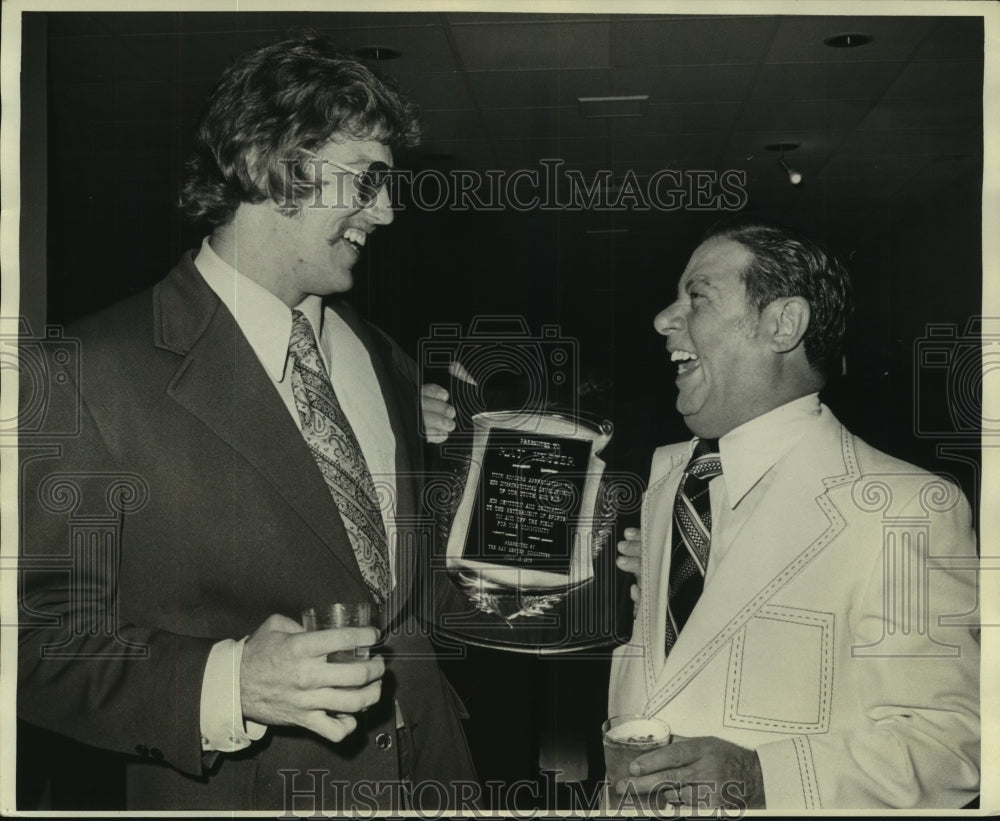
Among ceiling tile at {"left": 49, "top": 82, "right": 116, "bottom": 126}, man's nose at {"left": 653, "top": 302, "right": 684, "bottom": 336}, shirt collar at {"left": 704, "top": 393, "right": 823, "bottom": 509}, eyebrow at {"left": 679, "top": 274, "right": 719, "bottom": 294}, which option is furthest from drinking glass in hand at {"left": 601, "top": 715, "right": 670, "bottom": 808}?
ceiling tile at {"left": 49, "top": 82, "right": 116, "bottom": 126}

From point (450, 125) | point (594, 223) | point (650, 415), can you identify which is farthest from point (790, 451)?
point (450, 125)

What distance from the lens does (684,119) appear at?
2.77 metres

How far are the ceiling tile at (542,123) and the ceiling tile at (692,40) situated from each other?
0.55 ft

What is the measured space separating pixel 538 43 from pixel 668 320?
77 cm

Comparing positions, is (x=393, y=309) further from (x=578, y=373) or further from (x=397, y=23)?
(x=397, y=23)

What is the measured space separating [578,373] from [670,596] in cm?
59

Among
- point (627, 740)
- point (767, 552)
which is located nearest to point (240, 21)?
point (767, 552)

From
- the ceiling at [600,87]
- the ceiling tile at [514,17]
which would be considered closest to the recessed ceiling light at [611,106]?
the ceiling at [600,87]

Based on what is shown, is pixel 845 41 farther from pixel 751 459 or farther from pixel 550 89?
pixel 751 459

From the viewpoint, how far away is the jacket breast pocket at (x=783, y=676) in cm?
262

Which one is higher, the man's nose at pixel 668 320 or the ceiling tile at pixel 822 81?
the ceiling tile at pixel 822 81

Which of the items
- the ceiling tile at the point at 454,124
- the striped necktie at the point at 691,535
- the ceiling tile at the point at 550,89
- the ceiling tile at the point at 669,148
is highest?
the ceiling tile at the point at 550,89

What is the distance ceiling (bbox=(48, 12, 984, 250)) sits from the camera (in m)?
2.74

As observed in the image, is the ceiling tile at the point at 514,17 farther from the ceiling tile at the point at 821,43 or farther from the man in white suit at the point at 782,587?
the man in white suit at the point at 782,587
